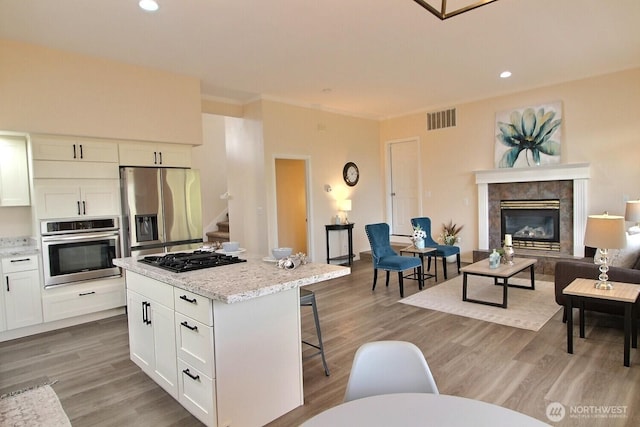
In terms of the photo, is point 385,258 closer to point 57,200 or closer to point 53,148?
point 57,200

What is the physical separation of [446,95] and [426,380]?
20.5 ft

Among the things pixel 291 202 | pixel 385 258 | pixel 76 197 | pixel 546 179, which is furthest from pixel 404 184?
pixel 76 197

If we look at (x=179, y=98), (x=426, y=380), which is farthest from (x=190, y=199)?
(x=426, y=380)

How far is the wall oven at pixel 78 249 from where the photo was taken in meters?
4.09

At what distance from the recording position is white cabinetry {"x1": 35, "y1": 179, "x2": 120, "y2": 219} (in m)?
4.06

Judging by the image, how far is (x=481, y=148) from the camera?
7.00 metres

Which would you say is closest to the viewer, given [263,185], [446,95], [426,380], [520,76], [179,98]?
[426,380]

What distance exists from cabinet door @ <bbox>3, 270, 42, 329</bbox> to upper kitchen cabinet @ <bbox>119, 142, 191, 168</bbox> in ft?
5.25

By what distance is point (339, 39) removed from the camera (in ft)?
13.5

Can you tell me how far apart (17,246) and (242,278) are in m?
3.61

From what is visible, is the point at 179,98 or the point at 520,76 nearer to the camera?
the point at 179,98

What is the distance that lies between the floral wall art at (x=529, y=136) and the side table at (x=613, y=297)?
346 centimetres

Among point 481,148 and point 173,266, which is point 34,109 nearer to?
point 173,266
